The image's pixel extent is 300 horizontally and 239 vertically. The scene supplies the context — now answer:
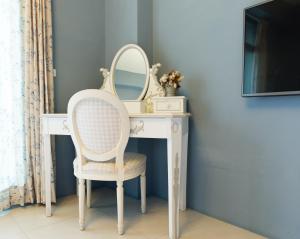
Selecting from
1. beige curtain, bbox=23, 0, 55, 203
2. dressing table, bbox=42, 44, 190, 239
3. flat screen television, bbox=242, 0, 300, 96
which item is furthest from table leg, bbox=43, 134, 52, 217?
flat screen television, bbox=242, 0, 300, 96

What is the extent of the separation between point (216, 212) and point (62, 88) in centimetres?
174

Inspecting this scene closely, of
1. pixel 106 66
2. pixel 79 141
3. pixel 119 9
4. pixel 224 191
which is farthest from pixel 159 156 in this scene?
pixel 119 9

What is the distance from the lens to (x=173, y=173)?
63.2 inches

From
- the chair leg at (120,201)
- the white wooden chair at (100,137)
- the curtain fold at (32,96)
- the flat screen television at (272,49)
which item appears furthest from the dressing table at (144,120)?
the flat screen television at (272,49)

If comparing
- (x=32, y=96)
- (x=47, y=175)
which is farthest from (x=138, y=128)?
(x=32, y=96)

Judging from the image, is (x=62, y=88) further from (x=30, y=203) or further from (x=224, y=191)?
(x=224, y=191)

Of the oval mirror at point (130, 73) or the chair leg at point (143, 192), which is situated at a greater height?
the oval mirror at point (130, 73)

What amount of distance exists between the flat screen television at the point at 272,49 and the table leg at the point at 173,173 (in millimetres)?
531

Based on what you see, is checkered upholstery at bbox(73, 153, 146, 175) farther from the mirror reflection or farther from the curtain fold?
the mirror reflection

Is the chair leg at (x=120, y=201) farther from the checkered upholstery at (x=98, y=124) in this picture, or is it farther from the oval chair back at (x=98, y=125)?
the checkered upholstery at (x=98, y=124)

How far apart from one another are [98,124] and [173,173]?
581 mm

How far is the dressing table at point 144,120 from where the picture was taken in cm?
159

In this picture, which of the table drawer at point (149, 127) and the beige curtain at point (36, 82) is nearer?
the table drawer at point (149, 127)

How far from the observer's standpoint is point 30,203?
218cm
